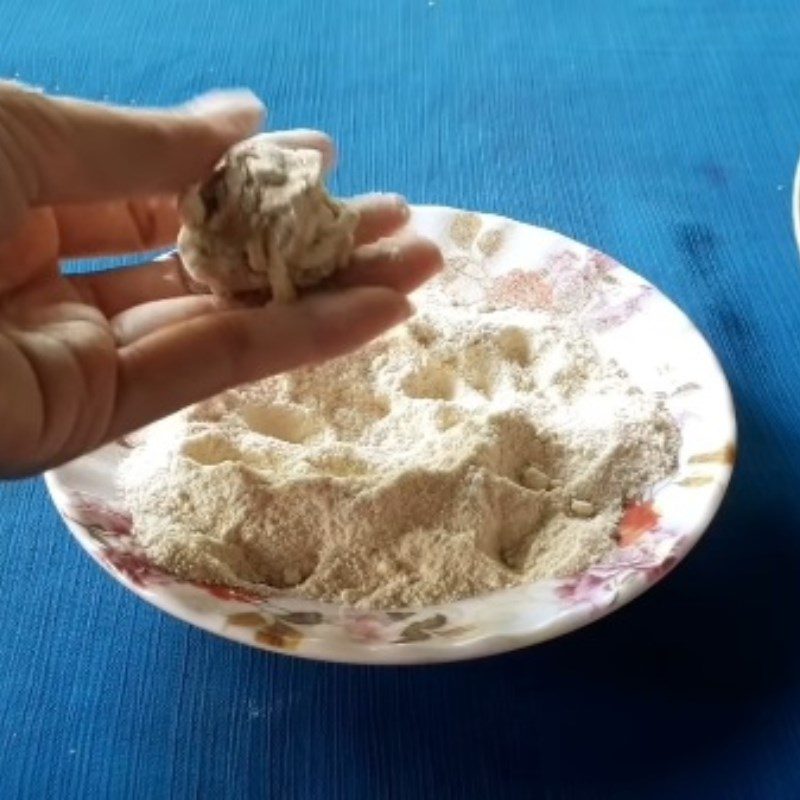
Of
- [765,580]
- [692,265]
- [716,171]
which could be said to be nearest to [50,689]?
[765,580]

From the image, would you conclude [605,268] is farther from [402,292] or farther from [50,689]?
[50,689]

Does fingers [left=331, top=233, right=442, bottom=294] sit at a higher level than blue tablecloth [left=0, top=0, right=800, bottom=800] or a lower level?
higher

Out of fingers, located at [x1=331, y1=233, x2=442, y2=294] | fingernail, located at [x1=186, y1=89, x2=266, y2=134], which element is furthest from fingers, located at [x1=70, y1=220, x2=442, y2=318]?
fingernail, located at [x1=186, y1=89, x2=266, y2=134]

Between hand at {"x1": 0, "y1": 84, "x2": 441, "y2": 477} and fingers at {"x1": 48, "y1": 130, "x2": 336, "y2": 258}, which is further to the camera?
fingers at {"x1": 48, "y1": 130, "x2": 336, "y2": 258}

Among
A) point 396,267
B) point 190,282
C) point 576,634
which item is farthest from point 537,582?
point 190,282

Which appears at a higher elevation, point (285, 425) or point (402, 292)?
point (402, 292)

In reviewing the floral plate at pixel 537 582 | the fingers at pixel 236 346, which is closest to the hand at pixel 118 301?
the fingers at pixel 236 346

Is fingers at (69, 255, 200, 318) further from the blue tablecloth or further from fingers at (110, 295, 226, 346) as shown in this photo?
the blue tablecloth

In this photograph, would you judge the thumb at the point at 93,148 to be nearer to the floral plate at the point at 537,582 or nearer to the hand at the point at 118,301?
the hand at the point at 118,301
